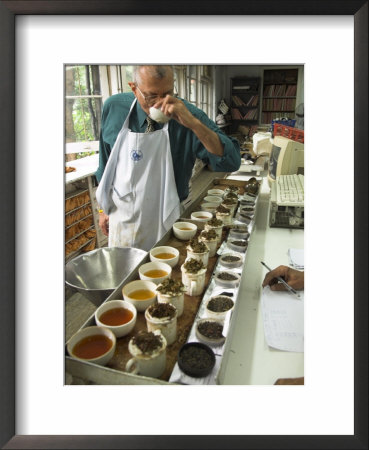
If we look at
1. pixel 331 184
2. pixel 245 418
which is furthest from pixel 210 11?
pixel 245 418

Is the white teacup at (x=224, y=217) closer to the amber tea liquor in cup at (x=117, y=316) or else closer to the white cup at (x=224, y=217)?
the white cup at (x=224, y=217)

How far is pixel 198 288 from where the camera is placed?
4.40 ft

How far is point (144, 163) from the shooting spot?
1.91 m

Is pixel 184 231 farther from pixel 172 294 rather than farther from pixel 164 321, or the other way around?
pixel 164 321

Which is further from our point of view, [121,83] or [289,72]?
[121,83]

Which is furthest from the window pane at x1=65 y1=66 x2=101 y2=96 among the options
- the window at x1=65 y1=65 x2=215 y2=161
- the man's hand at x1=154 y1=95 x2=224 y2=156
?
the man's hand at x1=154 y1=95 x2=224 y2=156

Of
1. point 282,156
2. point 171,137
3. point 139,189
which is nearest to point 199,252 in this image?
point 139,189

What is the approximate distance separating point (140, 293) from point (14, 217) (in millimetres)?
592

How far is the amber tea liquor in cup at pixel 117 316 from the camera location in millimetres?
1042

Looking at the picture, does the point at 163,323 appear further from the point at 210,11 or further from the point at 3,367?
the point at 210,11

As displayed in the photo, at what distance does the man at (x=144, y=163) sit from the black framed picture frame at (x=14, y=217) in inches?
34.6

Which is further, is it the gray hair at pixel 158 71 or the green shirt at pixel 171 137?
the green shirt at pixel 171 137

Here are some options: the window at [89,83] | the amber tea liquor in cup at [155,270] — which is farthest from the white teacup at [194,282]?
the window at [89,83]

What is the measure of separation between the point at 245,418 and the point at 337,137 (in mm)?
804
